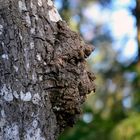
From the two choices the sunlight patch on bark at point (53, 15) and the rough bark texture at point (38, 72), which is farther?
the sunlight patch on bark at point (53, 15)

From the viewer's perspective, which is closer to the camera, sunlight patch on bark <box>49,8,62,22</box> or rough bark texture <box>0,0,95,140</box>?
rough bark texture <box>0,0,95,140</box>

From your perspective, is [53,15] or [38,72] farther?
[53,15]

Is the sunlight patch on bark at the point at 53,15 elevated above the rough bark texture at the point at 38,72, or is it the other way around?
the sunlight patch on bark at the point at 53,15

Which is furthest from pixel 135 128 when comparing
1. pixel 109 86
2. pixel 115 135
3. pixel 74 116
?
pixel 74 116

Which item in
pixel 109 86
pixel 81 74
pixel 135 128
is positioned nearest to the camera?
pixel 81 74

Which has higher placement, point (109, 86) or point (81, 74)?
point (109, 86)

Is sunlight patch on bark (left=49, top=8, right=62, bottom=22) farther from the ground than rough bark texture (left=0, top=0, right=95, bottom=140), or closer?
farther from the ground

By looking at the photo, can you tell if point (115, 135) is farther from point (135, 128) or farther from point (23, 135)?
point (23, 135)

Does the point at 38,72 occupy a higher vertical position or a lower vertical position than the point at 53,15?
lower
